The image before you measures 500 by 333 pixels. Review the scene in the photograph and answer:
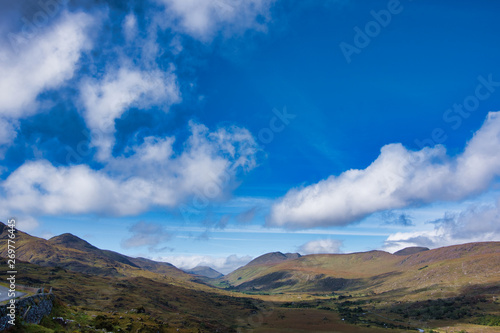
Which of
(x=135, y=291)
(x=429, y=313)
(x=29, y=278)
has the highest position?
(x=29, y=278)

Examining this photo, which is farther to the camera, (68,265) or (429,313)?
(68,265)

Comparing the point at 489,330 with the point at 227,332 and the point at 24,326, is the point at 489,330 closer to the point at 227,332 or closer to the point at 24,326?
the point at 227,332

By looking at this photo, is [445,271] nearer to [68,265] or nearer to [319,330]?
[319,330]

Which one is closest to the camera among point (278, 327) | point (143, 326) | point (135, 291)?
point (143, 326)

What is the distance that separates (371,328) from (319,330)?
37.8 feet

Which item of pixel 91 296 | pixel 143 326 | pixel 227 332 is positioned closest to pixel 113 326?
pixel 143 326

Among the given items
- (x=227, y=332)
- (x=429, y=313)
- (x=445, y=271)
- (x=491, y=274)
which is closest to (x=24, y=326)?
(x=227, y=332)

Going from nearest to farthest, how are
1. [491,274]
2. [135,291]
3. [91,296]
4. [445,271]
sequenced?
1. [91,296]
2. [135,291]
3. [491,274]
4. [445,271]

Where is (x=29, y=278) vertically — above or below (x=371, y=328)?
above

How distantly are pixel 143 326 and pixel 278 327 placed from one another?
42324mm

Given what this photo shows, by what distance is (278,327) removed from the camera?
6456 centimetres

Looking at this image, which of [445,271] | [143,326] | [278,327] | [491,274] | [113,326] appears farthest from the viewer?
[445,271]

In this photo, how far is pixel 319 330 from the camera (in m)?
60.4

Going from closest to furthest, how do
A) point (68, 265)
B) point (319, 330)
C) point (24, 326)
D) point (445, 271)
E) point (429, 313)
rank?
Result: point (24, 326), point (319, 330), point (429, 313), point (445, 271), point (68, 265)
